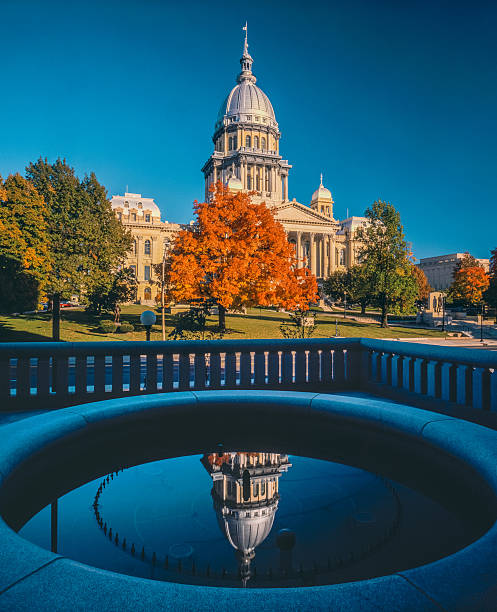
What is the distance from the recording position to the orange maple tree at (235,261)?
2711 cm

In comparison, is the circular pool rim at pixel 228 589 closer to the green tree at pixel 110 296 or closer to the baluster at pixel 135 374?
the baluster at pixel 135 374

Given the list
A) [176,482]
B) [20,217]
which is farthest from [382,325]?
[176,482]

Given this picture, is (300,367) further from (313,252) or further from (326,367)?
(313,252)

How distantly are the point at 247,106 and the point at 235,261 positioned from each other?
10454cm

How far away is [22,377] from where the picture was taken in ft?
19.6

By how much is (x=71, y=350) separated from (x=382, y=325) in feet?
156

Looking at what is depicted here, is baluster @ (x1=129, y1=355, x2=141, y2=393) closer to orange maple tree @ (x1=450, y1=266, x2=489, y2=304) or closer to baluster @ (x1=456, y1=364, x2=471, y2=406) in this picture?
baluster @ (x1=456, y1=364, x2=471, y2=406)

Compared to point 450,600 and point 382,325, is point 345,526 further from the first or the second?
point 382,325

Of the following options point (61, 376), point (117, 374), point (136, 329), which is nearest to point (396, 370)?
point (117, 374)

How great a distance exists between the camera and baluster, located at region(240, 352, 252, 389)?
22.7ft

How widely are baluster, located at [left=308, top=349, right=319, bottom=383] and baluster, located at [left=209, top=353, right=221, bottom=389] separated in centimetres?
163

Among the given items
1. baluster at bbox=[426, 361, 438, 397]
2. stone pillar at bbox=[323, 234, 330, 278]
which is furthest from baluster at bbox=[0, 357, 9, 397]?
stone pillar at bbox=[323, 234, 330, 278]

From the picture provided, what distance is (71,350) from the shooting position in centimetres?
620

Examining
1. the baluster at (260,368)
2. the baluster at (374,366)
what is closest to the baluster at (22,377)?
the baluster at (260,368)
